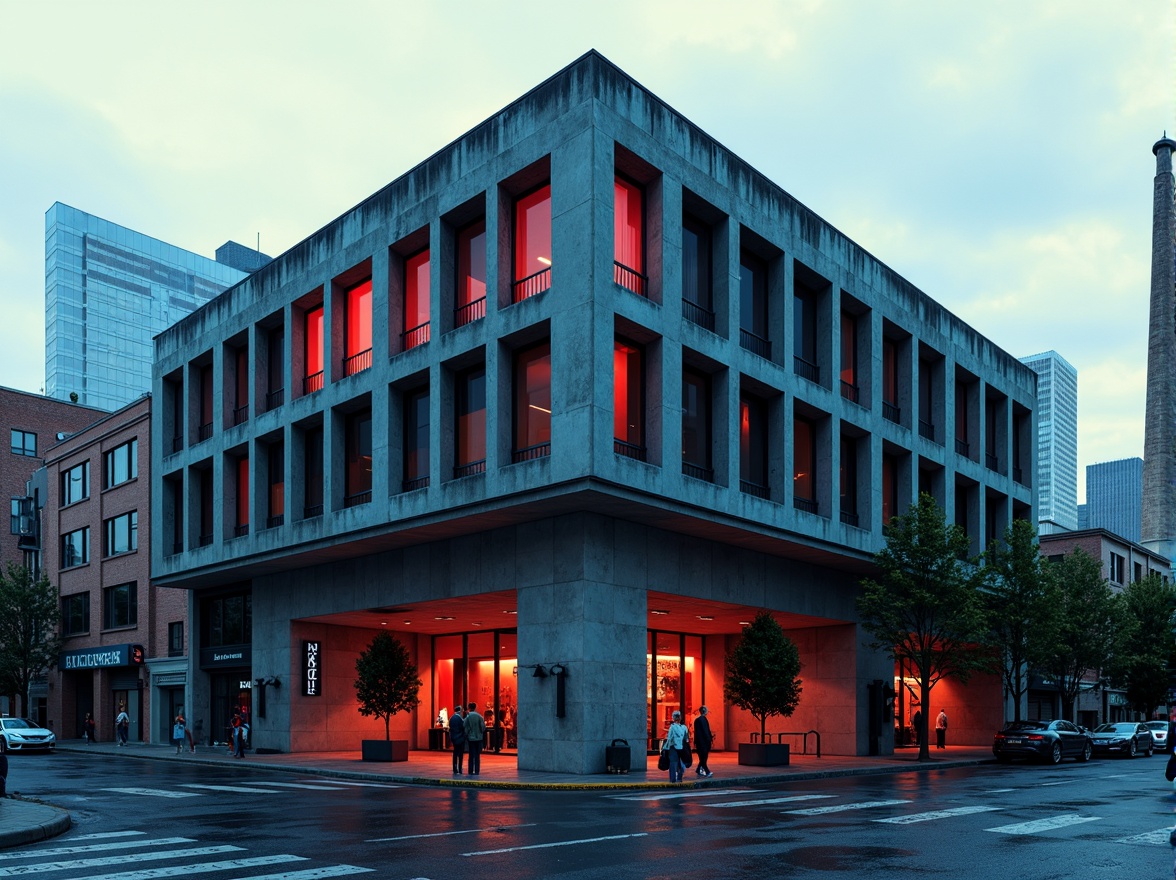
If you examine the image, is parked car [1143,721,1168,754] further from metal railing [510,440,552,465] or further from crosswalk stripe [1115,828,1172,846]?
crosswalk stripe [1115,828,1172,846]

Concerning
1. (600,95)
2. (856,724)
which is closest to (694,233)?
(600,95)

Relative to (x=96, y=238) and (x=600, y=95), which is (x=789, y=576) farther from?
(x=96, y=238)

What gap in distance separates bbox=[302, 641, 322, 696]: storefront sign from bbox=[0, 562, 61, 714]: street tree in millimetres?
25199

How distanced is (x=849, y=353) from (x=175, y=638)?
3113cm

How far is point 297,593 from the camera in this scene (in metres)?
39.1

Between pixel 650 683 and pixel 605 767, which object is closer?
pixel 605 767

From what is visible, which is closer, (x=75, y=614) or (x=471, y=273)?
(x=471, y=273)

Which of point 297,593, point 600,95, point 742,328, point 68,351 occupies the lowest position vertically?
point 297,593

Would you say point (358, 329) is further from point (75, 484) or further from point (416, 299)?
point (75, 484)

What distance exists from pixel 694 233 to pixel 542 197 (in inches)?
183

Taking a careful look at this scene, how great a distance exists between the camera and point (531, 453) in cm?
2873

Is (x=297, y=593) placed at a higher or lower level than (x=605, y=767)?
higher

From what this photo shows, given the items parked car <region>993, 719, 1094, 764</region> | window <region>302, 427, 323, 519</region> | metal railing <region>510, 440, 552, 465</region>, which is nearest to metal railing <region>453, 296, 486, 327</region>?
metal railing <region>510, 440, 552, 465</region>

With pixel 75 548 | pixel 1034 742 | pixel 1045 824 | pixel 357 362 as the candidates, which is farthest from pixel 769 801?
pixel 75 548
